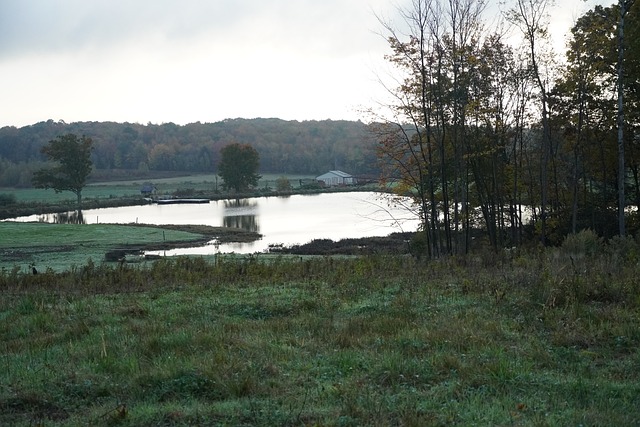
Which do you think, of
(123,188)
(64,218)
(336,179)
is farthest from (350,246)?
(123,188)

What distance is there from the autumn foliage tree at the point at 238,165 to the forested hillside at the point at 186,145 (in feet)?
125

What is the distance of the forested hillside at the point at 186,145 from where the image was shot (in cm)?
15825

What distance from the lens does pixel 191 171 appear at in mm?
160875

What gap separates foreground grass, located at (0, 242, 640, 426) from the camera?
5434 mm

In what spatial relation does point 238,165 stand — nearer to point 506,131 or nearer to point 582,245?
point 506,131

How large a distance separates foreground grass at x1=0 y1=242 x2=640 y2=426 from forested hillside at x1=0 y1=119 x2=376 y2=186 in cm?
12904

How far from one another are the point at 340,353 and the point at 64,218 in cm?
6926

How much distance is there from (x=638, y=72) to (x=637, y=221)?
22.5ft

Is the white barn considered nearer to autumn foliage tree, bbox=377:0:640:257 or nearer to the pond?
the pond

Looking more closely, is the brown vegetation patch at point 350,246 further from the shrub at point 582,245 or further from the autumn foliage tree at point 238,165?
the autumn foliage tree at point 238,165

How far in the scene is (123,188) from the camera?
124 m

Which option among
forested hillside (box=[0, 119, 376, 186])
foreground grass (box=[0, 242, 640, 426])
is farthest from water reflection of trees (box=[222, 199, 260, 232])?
forested hillside (box=[0, 119, 376, 186])

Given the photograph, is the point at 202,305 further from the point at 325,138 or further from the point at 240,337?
the point at 325,138

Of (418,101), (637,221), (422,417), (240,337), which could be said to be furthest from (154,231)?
(422,417)
